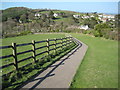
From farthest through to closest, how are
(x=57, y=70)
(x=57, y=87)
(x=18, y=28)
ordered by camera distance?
(x=18, y=28)
(x=57, y=70)
(x=57, y=87)

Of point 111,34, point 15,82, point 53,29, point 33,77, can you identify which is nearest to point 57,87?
point 33,77

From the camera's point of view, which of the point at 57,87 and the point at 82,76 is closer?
the point at 57,87

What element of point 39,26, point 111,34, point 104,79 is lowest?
point 104,79

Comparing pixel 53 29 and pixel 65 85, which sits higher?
pixel 53 29

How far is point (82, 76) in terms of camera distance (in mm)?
5582

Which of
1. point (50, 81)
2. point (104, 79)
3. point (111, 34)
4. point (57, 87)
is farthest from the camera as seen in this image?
point (111, 34)

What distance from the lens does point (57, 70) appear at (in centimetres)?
626

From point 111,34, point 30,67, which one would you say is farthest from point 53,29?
point 30,67

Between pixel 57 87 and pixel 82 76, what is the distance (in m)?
1.55

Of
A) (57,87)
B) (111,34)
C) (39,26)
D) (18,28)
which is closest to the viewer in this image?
(57,87)

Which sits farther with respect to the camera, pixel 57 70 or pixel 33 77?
pixel 57 70

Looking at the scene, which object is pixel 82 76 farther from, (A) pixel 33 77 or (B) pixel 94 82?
(A) pixel 33 77

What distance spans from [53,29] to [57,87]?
47.9 metres

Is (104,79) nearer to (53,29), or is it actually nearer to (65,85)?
(65,85)
